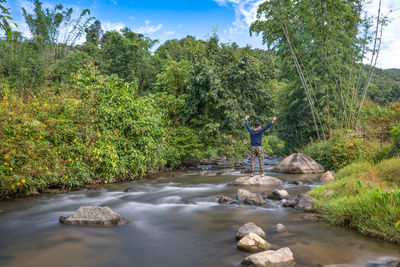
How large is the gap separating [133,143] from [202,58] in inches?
268

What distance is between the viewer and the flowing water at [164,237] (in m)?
3.93

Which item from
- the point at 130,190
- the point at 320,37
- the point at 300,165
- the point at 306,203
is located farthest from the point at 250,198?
the point at 320,37

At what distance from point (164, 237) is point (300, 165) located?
377 inches

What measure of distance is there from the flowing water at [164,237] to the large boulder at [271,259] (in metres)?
0.17

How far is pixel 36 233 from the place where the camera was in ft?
16.4

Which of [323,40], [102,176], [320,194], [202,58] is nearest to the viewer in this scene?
[320,194]

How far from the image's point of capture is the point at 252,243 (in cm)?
414

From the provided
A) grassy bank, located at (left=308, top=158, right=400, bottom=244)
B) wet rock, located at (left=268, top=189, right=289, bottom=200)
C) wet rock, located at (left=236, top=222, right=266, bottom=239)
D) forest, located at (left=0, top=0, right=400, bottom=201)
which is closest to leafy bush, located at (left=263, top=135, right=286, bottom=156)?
forest, located at (left=0, top=0, right=400, bottom=201)

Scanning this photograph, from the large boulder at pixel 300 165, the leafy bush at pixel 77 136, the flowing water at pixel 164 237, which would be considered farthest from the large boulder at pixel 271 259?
the large boulder at pixel 300 165

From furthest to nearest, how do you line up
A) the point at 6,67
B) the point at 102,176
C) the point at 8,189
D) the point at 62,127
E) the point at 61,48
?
the point at 61,48, the point at 6,67, the point at 102,176, the point at 62,127, the point at 8,189

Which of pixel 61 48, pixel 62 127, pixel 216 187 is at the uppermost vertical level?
pixel 61 48

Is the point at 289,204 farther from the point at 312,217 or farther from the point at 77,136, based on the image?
the point at 77,136

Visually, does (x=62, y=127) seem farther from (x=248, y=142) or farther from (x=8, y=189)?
(x=248, y=142)

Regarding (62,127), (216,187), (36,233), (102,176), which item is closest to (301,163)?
(216,187)
